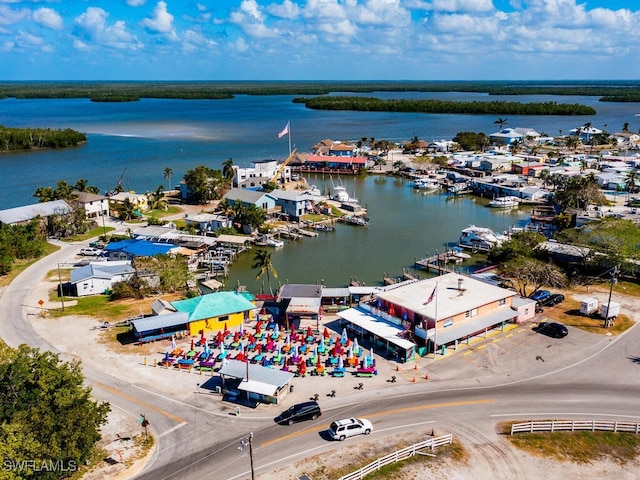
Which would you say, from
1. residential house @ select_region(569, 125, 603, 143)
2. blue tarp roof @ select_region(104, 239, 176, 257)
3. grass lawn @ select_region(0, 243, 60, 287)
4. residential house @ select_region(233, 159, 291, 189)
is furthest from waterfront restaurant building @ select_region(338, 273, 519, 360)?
residential house @ select_region(569, 125, 603, 143)

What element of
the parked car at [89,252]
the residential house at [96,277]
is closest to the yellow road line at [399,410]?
the residential house at [96,277]

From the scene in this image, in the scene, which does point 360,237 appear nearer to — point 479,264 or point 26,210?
point 479,264

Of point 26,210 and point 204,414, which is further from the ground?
point 26,210

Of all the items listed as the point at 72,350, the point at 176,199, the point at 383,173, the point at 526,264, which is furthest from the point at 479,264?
the point at 383,173

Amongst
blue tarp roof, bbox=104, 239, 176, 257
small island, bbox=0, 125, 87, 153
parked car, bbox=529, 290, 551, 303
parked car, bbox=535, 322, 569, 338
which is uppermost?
small island, bbox=0, 125, 87, 153

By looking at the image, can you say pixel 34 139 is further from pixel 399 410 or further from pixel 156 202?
pixel 399 410

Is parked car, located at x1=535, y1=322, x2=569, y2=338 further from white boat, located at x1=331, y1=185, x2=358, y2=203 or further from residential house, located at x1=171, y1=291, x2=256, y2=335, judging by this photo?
white boat, located at x1=331, y1=185, x2=358, y2=203

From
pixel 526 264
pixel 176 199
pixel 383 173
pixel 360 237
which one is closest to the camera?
pixel 526 264
